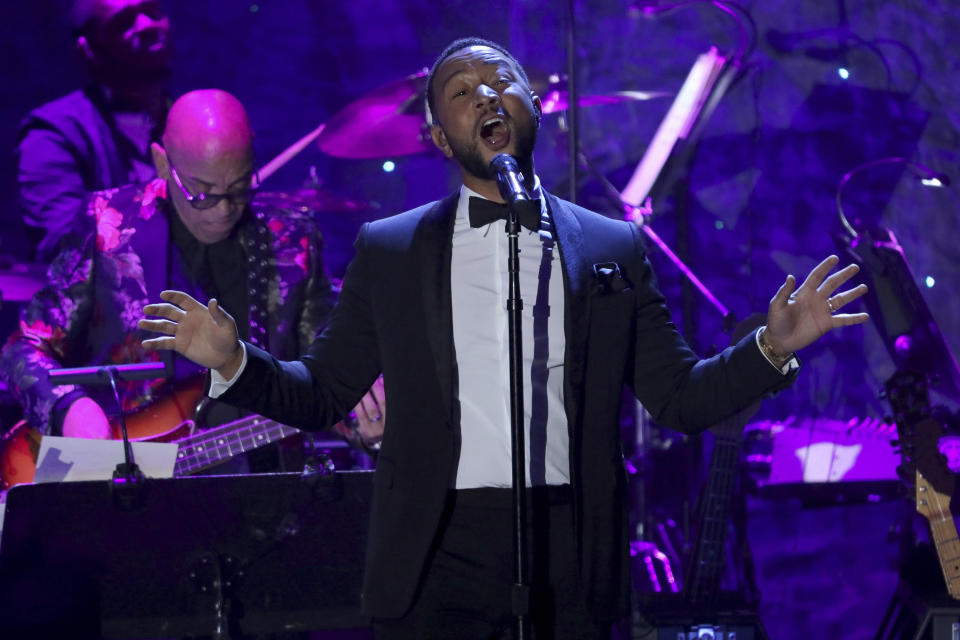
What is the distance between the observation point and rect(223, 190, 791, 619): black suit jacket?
7.09 feet

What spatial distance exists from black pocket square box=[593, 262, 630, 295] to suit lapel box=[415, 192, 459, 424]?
12.8 inches

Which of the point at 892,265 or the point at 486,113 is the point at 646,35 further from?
the point at 486,113

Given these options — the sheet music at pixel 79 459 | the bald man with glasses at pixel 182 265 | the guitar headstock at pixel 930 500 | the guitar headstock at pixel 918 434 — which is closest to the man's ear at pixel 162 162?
the bald man with glasses at pixel 182 265

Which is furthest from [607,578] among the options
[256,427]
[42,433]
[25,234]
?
[25,234]

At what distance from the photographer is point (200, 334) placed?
2.24 metres

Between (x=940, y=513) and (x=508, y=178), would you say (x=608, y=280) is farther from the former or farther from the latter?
(x=940, y=513)

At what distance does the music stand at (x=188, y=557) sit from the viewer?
10.00 feet

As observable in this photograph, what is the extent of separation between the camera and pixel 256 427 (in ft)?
12.0

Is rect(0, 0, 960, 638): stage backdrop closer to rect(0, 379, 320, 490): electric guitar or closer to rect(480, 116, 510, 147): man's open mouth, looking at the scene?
rect(0, 379, 320, 490): electric guitar

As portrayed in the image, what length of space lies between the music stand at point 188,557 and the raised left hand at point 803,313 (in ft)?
4.85

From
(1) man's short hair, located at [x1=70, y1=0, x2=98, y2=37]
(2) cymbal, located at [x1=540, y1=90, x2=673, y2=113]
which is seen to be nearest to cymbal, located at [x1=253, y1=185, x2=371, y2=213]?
(2) cymbal, located at [x1=540, y1=90, x2=673, y2=113]

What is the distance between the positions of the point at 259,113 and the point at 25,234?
1.33 m

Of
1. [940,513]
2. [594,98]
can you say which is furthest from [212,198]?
[940,513]

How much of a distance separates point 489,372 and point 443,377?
10 centimetres
